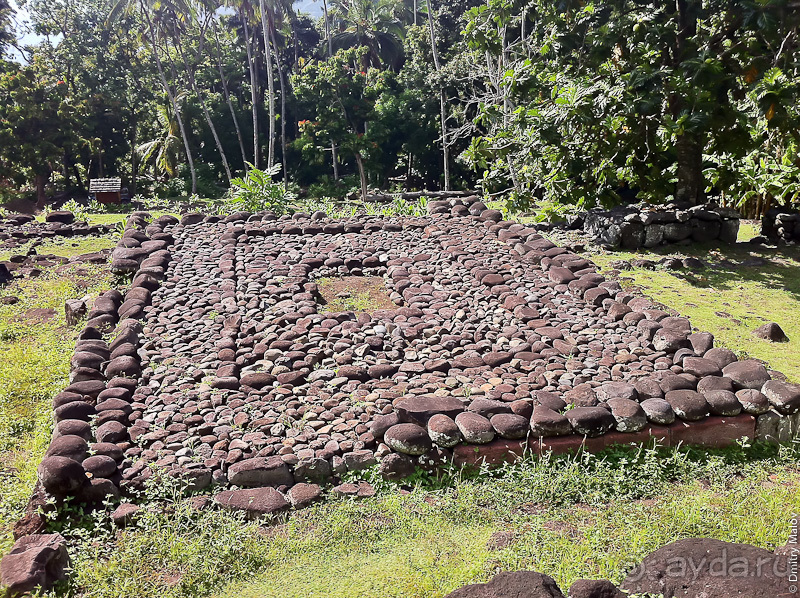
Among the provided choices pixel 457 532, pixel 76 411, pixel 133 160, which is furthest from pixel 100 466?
pixel 133 160

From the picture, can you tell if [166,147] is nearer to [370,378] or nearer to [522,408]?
[370,378]

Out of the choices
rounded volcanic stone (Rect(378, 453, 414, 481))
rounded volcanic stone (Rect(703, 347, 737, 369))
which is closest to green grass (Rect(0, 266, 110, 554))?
rounded volcanic stone (Rect(378, 453, 414, 481))

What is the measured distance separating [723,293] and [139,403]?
7.03 m

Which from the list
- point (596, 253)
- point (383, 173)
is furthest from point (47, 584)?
point (383, 173)

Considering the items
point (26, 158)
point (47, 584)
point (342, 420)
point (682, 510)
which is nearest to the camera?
point (47, 584)

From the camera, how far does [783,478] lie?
4367mm

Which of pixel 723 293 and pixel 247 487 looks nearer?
pixel 247 487

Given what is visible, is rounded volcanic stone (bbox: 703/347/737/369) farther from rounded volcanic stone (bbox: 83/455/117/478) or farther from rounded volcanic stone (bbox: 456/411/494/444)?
rounded volcanic stone (bbox: 83/455/117/478)

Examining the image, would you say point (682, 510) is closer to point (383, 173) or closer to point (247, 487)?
point (247, 487)

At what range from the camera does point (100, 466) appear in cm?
425

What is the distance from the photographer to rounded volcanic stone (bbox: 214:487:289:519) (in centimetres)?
404

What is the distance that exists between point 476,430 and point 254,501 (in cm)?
158

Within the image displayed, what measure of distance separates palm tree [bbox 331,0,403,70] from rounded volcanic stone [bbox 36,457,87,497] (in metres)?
30.3

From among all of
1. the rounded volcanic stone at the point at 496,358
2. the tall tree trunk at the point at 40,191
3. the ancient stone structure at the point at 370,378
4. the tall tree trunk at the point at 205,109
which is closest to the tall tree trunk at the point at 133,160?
the tall tree trunk at the point at 205,109
